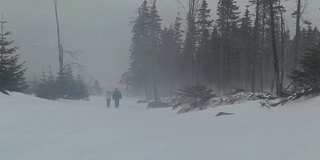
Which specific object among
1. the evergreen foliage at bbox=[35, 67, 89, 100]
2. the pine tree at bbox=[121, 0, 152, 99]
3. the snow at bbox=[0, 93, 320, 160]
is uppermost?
the pine tree at bbox=[121, 0, 152, 99]

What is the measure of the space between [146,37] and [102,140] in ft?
131

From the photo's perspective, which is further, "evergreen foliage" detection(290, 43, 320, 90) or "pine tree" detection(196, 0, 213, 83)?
"pine tree" detection(196, 0, 213, 83)

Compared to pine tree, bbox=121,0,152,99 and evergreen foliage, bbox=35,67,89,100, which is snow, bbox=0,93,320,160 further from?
pine tree, bbox=121,0,152,99

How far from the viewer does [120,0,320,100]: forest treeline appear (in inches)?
1308

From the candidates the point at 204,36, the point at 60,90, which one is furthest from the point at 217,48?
the point at 60,90

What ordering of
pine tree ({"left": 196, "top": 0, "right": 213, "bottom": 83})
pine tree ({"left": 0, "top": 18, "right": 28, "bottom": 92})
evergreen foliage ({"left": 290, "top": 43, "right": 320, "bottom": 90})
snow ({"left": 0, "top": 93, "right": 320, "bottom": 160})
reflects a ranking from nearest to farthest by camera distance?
1. snow ({"left": 0, "top": 93, "right": 320, "bottom": 160})
2. evergreen foliage ({"left": 290, "top": 43, "right": 320, "bottom": 90})
3. pine tree ({"left": 0, "top": 18, "right": 28, "bottom": 92})
4. pine tree ({"left": 196, "top": 0, "right": 213, "bottom": 83})

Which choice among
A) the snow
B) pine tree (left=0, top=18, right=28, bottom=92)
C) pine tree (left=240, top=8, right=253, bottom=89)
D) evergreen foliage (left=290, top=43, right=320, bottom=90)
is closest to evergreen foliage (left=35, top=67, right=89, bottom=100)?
pine tree (left=0, top=18, right=28, bottom=92)

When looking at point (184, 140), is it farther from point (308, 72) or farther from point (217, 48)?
point (217, 48)

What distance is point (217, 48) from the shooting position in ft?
161

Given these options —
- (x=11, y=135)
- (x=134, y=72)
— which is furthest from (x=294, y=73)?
(x=134, y=72)

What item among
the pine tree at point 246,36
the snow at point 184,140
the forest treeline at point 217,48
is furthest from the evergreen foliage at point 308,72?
the pine tree at point 246,36

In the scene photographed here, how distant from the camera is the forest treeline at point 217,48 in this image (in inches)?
1308

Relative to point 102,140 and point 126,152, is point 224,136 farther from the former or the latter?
point 102,140

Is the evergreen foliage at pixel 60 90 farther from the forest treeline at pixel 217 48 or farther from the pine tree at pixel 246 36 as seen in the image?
the pine tree at pixel 246 36
